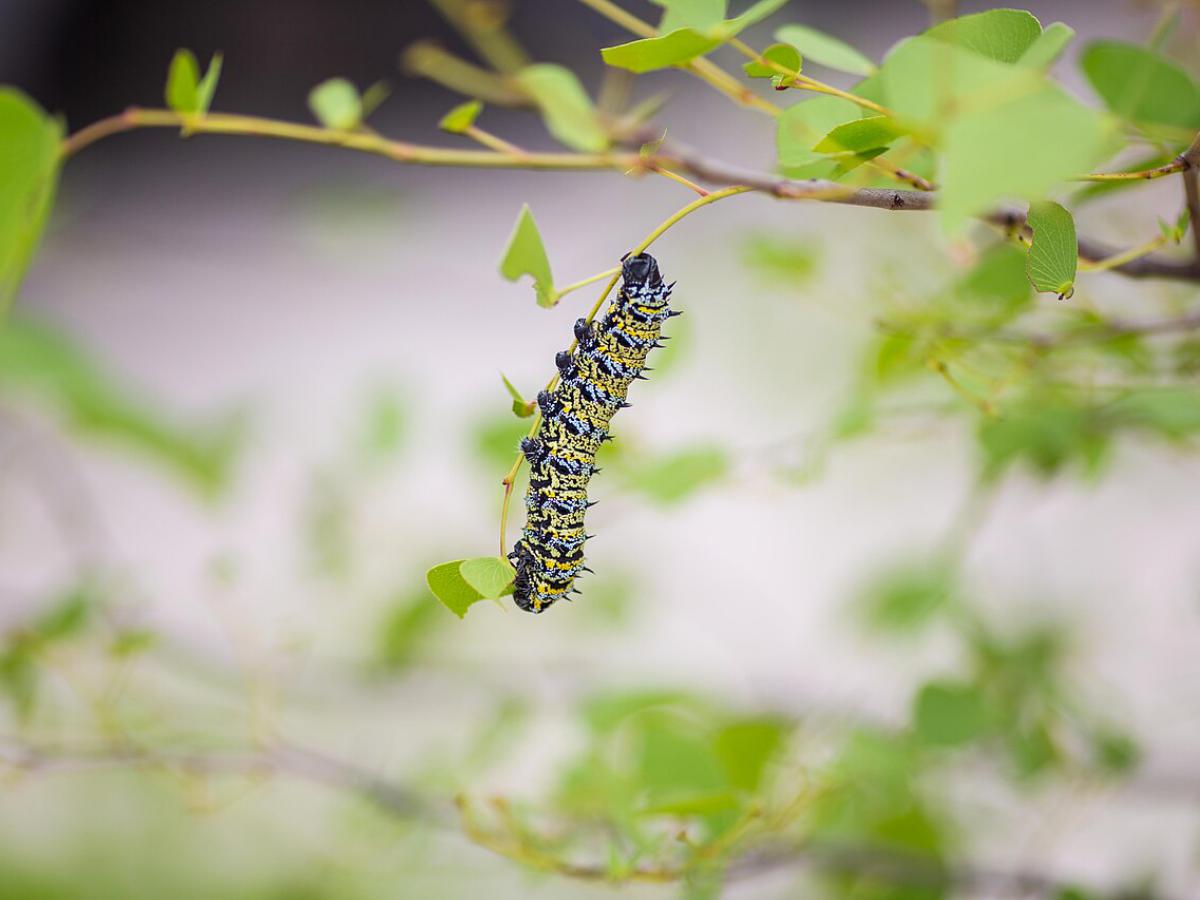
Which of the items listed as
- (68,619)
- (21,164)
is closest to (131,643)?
(68,619)

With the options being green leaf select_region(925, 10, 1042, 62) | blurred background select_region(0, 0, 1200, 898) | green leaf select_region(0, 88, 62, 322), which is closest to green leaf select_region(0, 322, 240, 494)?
blurred background select_region(0, 0, 1200, 898)

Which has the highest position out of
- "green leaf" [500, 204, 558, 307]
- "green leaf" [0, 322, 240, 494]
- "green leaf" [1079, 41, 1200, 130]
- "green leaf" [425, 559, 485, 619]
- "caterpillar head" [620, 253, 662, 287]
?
"green leaf" [0, 322, 240, 494]

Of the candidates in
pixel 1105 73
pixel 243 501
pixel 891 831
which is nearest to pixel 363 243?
pixel 243 501

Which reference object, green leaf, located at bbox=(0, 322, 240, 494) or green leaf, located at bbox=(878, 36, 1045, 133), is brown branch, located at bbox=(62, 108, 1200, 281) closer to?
green leaf, located at bbox=(878, 36, 1045, 133)

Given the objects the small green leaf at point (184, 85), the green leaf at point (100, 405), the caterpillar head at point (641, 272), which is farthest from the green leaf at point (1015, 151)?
the green leaf at point (100, 405)

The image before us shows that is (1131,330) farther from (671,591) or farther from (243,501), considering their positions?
(243,501)

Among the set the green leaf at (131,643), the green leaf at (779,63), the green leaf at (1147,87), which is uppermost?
the green leaf at (779,63)

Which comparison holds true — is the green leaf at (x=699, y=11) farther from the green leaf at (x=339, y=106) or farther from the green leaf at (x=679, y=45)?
the green leaf at (x=339, y=106)
